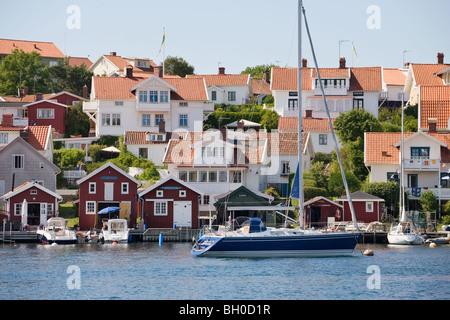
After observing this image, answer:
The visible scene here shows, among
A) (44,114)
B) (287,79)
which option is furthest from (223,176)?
(44,114)

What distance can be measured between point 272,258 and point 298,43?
14.6m

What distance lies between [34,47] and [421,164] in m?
74.9

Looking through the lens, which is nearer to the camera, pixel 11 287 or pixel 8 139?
pixel 11 287

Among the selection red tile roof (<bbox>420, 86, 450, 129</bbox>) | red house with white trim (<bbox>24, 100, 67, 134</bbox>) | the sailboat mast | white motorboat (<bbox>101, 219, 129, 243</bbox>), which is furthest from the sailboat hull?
red house with white trim (<bbox>24, 100, 67, 134</bbox>)

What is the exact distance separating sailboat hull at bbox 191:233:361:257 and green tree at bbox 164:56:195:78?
6059cm

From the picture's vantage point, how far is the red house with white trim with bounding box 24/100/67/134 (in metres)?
92.4

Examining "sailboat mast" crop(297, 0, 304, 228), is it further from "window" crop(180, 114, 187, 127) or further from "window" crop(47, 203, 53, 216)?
"window" crop(180, 114, 187, 127)

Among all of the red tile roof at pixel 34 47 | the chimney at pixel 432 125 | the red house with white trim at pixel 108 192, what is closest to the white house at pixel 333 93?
the chimney at pixel 432 125

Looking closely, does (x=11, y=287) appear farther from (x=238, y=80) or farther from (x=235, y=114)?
(x=238, y=80)

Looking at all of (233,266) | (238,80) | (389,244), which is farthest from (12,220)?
(238,80)

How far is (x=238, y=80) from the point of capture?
4144 inches

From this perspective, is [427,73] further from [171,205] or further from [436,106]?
[171,205]

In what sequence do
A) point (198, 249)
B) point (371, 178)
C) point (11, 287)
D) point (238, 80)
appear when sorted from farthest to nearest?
point (238, 80)
point (371, 178)
point (198, 249)
point (11, 287)

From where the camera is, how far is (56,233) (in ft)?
214
